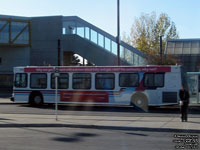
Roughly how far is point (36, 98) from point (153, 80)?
837cm

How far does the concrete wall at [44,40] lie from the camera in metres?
46.3

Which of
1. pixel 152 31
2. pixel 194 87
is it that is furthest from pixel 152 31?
pixel 194 87

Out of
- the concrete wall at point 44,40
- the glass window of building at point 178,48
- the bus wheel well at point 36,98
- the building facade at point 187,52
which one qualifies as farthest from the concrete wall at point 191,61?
the bus wheel well at point 36,98

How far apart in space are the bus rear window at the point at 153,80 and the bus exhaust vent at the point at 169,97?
638 millimetres

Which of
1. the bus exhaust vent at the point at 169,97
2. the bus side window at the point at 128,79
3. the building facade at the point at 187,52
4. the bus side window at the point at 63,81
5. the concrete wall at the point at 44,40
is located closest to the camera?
the bus exhaust vent at the point at 169,97

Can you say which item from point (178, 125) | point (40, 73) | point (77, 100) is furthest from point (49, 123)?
point (40, 73)

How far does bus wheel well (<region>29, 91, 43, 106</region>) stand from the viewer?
22.5 m

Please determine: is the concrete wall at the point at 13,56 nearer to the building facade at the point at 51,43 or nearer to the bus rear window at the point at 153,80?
the building facade at the point at 51,43

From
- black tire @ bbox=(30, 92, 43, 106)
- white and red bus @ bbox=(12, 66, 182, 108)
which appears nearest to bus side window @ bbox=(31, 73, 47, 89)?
white and red bus @ bbox=(12, 66, 182, 108)

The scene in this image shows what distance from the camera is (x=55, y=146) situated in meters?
9.05

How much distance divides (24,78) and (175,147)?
16.0 m

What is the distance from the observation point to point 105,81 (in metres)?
21.0

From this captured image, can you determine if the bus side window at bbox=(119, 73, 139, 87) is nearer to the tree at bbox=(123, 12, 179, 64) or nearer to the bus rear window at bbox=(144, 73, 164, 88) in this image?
the bus rear window at bbox=(144, 73, 164, 88)

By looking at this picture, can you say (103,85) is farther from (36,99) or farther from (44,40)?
(44,40)
